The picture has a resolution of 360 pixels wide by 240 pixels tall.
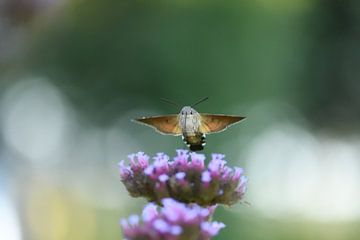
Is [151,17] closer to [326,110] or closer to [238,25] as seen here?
[238,25]

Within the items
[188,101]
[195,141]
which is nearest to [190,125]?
[195,141]

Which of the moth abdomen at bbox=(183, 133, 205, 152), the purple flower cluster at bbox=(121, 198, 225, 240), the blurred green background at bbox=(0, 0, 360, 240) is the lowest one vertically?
the purple flower cluster at bbox=(121, 198, 225, 240)

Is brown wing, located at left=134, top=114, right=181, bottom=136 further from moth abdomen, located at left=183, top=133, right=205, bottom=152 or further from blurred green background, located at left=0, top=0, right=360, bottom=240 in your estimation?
blurred green background, located at left=0, top=0, right=360, bottom=240

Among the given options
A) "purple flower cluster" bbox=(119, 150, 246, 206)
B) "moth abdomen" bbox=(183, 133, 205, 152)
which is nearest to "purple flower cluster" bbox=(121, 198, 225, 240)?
"purple flower cluster" bbox=(119, 150, 246, 206)

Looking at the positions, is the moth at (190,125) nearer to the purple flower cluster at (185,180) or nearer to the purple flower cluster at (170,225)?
the purple flower cluster at (185,180)

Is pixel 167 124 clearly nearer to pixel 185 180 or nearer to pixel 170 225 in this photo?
pixel 185 180

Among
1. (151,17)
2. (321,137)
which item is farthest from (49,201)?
(321,137)
